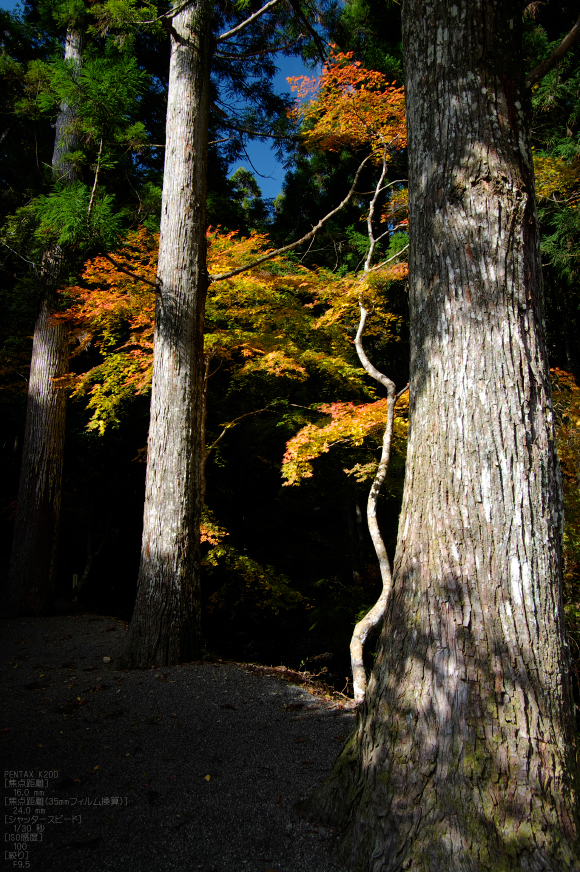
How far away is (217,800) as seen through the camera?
192 cm

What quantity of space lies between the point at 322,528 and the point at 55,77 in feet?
35.0

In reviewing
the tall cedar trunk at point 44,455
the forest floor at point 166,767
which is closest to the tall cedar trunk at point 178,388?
the forest floor at point 166,767

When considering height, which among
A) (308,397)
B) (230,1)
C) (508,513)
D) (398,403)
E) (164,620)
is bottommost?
(164,620)

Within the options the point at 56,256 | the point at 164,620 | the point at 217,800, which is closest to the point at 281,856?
the point at 217,800

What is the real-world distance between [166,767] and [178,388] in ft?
9.04

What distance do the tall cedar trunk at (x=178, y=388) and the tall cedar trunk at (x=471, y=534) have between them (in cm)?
229

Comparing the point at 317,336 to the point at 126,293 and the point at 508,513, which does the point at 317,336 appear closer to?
the point at 126,293

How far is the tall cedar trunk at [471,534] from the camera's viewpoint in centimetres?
144

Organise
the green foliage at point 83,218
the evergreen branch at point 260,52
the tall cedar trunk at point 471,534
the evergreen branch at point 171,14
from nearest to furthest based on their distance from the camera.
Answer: the tall cedar trunk at point 471,534 → the green foliage at point 83,218 → the evergreen branch at point 171,14 → the evergreen branch at point 260,52

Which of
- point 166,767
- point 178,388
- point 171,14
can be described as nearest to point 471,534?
point 166,767

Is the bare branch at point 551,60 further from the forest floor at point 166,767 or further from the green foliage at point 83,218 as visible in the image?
the green foliage at point 83,218

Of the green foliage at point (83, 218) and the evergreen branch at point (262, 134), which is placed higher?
the evergreen branch at point (262, 134)

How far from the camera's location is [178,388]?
164 inches

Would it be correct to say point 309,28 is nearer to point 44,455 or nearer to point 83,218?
point 83,218
